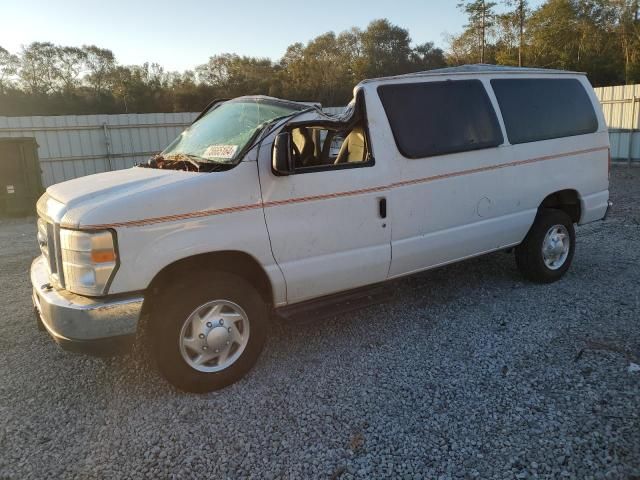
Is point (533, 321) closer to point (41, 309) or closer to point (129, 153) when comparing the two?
point (41, 309)

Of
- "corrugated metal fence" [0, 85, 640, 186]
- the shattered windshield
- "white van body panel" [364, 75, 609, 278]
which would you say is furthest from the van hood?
"corrugated metal fence" [0, 85, 640, 186]

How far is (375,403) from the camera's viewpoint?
321 cm

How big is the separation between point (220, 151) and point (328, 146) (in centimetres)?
96

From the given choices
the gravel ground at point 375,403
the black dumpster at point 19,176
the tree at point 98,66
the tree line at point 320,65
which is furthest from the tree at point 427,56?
the gravel ground at point 375,403

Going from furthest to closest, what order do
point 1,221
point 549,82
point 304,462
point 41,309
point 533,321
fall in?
point 1,221 < point 549,82 < point 533,321 < point 41,309 < point 304,462

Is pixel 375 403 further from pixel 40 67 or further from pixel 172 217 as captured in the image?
pixel 40 67

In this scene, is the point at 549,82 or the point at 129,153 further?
the point at 129,153

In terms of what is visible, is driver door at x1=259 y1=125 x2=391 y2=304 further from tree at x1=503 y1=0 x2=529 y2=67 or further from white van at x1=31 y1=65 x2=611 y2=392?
tree at x1=503 y1=0 x2=529 y2=67

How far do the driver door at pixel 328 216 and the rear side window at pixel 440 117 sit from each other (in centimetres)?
39

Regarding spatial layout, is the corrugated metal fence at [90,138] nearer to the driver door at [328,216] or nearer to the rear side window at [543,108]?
the driver door at [328,216]

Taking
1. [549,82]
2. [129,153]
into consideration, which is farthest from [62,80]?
[549,82]

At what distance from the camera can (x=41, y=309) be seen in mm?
3266

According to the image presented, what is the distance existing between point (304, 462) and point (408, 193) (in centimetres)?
223

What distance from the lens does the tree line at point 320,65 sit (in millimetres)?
38062
